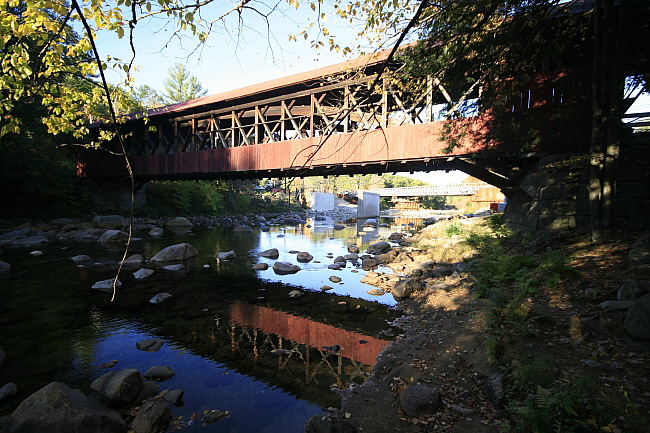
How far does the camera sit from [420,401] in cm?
300

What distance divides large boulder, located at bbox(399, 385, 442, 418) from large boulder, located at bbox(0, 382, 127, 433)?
9.11ft

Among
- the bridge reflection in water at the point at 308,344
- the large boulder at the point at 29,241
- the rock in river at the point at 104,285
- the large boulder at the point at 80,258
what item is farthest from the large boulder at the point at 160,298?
the large boulder at the point at 29,241

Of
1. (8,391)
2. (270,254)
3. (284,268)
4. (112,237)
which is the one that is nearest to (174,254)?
(270,254)

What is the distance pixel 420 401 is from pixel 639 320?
229 centimetres

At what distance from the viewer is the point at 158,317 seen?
5.99 meters

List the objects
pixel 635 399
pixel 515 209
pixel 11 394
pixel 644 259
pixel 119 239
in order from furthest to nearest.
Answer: pixel 119 239
pixel 515 209
pixel 644 259
pixel 11 394
pixel 635 399

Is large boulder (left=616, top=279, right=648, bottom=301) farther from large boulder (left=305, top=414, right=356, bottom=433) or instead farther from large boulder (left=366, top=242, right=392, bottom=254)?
large boulder (left=366, top=242, right=392, bottom=254)

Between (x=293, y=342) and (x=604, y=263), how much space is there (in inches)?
198

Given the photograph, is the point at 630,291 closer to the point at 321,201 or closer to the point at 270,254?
the point at 270,254

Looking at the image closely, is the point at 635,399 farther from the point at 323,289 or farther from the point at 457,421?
the point at 323,289

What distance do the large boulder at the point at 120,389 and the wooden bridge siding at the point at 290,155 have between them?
471 centimetres

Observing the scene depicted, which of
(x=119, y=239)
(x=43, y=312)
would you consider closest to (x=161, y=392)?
(x=43, y=312)

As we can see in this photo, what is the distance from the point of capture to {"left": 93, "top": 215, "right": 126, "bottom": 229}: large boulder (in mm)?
17906

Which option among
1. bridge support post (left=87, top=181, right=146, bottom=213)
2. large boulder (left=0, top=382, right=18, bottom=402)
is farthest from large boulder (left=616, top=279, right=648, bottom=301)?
bridge support post (left=87, top=181, right=146, bottom=213)
